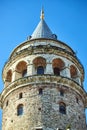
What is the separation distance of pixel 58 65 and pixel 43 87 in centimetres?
338

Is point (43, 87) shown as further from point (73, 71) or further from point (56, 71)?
point (73, 71)

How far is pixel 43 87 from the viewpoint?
26047mm

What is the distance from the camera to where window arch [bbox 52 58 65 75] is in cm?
2860

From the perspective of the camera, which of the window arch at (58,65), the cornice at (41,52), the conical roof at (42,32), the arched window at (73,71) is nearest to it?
the window arch at (58,65)

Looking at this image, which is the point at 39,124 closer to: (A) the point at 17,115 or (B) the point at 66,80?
(A) the point at 17,115

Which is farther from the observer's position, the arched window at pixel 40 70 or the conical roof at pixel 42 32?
the conical roof at pixel 42 32

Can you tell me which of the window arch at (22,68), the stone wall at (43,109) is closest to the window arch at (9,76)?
the window arch at (22,68)

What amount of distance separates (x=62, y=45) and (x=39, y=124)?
8788mm

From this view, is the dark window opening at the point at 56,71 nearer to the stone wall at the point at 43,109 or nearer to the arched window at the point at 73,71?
the arched window at the point at 73,71

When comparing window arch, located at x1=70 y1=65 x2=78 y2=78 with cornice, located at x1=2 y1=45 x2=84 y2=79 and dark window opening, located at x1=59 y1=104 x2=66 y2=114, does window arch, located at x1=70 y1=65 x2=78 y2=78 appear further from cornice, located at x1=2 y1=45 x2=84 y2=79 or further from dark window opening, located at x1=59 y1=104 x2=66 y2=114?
dark window opening, located at x1=59 y1=104 x2=66 y2=114

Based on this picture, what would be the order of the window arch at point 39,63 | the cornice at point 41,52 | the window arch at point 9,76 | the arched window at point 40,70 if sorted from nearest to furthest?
the arched window at point 40,70 < the window arch at point 39,63 < the cornice at point 41,52 < the window arch at point 9,76

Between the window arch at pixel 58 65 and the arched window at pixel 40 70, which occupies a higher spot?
the window arch at pixel 58 65

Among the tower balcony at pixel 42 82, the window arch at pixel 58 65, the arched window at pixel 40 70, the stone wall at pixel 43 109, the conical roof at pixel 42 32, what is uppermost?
the conical roof at pixel 42 32

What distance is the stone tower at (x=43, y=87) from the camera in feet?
79.7
